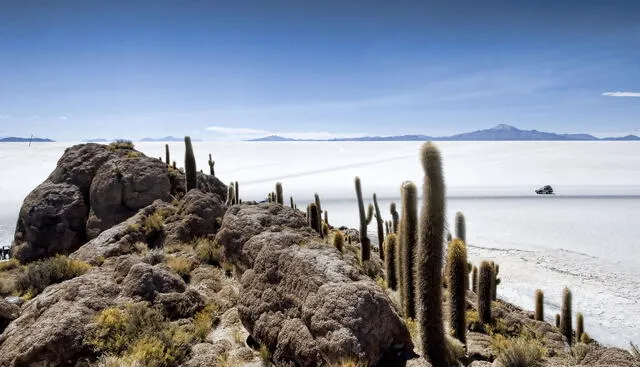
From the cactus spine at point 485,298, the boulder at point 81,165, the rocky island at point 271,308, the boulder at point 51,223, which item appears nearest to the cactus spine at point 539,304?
the rocky island at point 271,308

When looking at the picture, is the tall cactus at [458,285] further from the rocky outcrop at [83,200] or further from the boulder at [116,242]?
the rocky outcrop at [83,200]

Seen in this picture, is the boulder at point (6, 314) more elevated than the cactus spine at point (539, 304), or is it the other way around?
the boulder at point (6, 314)

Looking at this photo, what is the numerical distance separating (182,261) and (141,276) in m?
2.74

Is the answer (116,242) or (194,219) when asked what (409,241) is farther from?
(116,242)

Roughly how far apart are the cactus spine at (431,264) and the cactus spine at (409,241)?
1.31 meters

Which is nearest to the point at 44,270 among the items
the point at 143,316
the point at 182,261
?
the point at 182,261

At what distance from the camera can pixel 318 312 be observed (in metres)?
6.11

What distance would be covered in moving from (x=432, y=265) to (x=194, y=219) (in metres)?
8.84

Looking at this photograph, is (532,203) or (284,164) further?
(284,164)

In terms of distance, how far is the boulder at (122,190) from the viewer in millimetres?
18047

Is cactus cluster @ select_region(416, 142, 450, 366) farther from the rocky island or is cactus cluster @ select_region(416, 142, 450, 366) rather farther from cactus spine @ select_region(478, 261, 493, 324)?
cactus spine @ select_region(478, 261, 493, 324)

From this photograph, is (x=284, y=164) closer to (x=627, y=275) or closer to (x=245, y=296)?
(x=627, y=275)

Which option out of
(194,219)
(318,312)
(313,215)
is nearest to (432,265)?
(318,312)

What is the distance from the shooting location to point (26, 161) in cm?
7538
